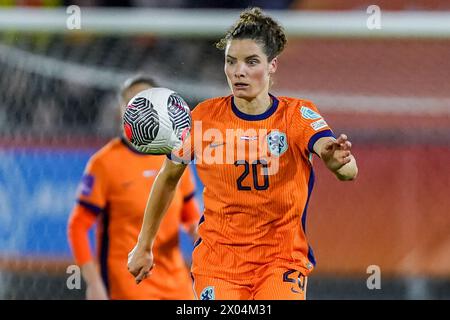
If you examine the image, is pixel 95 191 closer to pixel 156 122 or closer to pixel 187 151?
pixel 187 151

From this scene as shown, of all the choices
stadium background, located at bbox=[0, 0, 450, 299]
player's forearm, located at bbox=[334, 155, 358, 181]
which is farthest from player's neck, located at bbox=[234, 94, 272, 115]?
stadium background, located at bbox=[0, 0, 450, 299]

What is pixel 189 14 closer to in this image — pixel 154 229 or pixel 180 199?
pixel 180 199

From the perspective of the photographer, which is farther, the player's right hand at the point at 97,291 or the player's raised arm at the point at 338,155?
the player's right hand at the point at 97,291

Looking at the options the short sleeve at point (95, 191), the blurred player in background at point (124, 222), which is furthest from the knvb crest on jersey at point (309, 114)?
the short sleeve at point (95, 191)

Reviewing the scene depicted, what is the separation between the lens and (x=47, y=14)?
18.4 ft

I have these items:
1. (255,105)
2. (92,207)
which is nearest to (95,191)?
(92,207)

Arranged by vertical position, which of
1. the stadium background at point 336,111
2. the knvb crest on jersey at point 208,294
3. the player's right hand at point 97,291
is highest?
the stadium background at point 336,111

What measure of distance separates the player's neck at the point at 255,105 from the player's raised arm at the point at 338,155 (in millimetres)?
321

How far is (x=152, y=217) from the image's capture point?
3717mm

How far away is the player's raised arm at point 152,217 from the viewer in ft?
12.0

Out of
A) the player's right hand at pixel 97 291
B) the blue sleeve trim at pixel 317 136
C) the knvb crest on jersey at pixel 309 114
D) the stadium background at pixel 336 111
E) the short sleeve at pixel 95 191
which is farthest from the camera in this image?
the stadium background at pixel 336 111

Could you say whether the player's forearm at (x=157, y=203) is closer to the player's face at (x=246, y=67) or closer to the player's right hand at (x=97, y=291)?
the player's face at (x=246, y=67)
